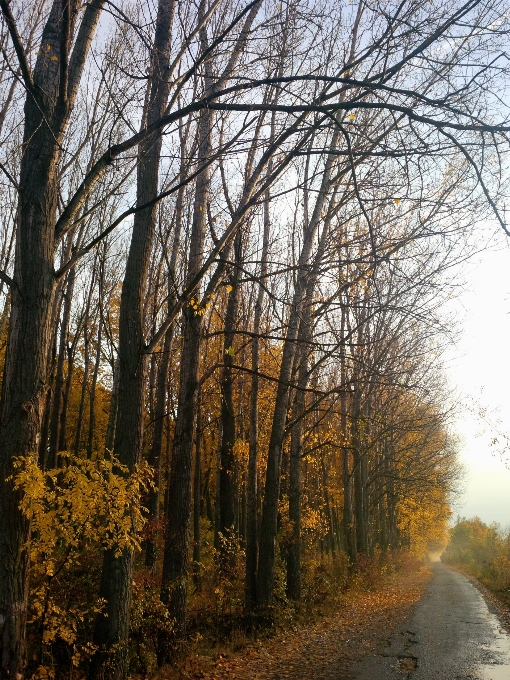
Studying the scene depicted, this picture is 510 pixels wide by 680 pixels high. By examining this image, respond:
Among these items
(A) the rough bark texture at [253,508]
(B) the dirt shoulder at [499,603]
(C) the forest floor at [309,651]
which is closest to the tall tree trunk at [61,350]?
(A) the rough bark texture at [253,508]

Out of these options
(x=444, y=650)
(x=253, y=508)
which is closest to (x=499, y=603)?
(x=444, y=650)

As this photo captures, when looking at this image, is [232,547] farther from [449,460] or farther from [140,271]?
[449,460]

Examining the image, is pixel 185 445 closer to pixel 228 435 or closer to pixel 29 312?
pixel 29 312

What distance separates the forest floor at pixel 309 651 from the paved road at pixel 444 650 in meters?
0.35

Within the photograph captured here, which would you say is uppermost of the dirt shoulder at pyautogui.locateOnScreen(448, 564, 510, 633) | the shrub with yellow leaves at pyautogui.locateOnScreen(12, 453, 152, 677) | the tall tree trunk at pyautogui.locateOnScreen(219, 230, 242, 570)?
the tall tree trunk at pyautogui.locateOnScreen(219, 230, 242, 570)

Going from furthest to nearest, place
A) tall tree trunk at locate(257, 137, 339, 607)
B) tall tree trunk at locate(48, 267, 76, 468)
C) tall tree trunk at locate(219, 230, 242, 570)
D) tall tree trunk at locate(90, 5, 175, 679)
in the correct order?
1. tall tree trunk at locate(48, 267, 76, 468)
2. tall tree trunk at locate(219, 230, 242, 570)
3. tall tree trunk at locate(257, 137, 339, 607)
4. tall tree trunk at locate(90, 5, 175, 679)

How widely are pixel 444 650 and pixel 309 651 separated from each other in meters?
2.40

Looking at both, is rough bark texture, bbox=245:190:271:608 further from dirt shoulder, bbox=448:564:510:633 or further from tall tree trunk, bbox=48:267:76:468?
tall tree trunk, bbox=48:267:76:468

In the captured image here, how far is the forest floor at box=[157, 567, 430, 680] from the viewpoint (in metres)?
8.02

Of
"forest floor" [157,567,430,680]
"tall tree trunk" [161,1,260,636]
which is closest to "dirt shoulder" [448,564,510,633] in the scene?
"forest floor" [157,567,430,680]

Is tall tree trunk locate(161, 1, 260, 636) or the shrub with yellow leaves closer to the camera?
the shrub with yellow leaves

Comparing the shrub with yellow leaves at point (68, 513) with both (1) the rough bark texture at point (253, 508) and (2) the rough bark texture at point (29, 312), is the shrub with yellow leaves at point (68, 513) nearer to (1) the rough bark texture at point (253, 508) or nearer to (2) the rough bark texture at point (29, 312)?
(2) the rough bark texture at point (29, 312)

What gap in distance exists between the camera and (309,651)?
380 inches

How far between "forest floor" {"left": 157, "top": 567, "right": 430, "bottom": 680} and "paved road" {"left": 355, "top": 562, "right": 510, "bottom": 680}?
0.35m
